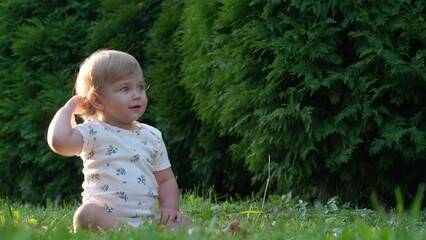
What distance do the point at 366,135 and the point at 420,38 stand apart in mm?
808

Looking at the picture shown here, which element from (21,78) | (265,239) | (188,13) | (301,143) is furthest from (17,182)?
(265,239)

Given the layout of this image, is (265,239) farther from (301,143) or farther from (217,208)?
(301,143)

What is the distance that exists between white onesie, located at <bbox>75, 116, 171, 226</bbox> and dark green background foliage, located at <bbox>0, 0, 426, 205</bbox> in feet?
7.16

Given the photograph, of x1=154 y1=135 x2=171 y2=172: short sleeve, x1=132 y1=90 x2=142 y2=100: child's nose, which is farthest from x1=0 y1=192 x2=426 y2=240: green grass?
x1=132 y1=90 x2=142 y2=100: child's nose

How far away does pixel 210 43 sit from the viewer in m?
7.22

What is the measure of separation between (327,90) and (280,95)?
0.36 meters

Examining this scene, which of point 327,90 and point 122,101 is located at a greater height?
point 122,101

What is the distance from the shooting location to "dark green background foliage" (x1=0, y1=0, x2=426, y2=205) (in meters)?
6.14

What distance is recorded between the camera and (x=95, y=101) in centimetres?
444

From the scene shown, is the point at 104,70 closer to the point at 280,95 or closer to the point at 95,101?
the point at 95,101

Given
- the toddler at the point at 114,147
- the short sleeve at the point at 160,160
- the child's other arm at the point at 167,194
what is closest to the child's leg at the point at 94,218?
the toddler at the point at 114,147

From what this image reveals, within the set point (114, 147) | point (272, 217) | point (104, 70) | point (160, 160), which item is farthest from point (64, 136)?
point (272, 217)

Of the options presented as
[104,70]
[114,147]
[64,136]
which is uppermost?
[104,70]

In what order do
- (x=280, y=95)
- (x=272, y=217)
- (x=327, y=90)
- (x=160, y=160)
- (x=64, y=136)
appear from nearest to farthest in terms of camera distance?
(x=64, y=136)
(x=160, y=160)
(x=272, y=217)
(x=327, y=90)
(x=280, y=95)
